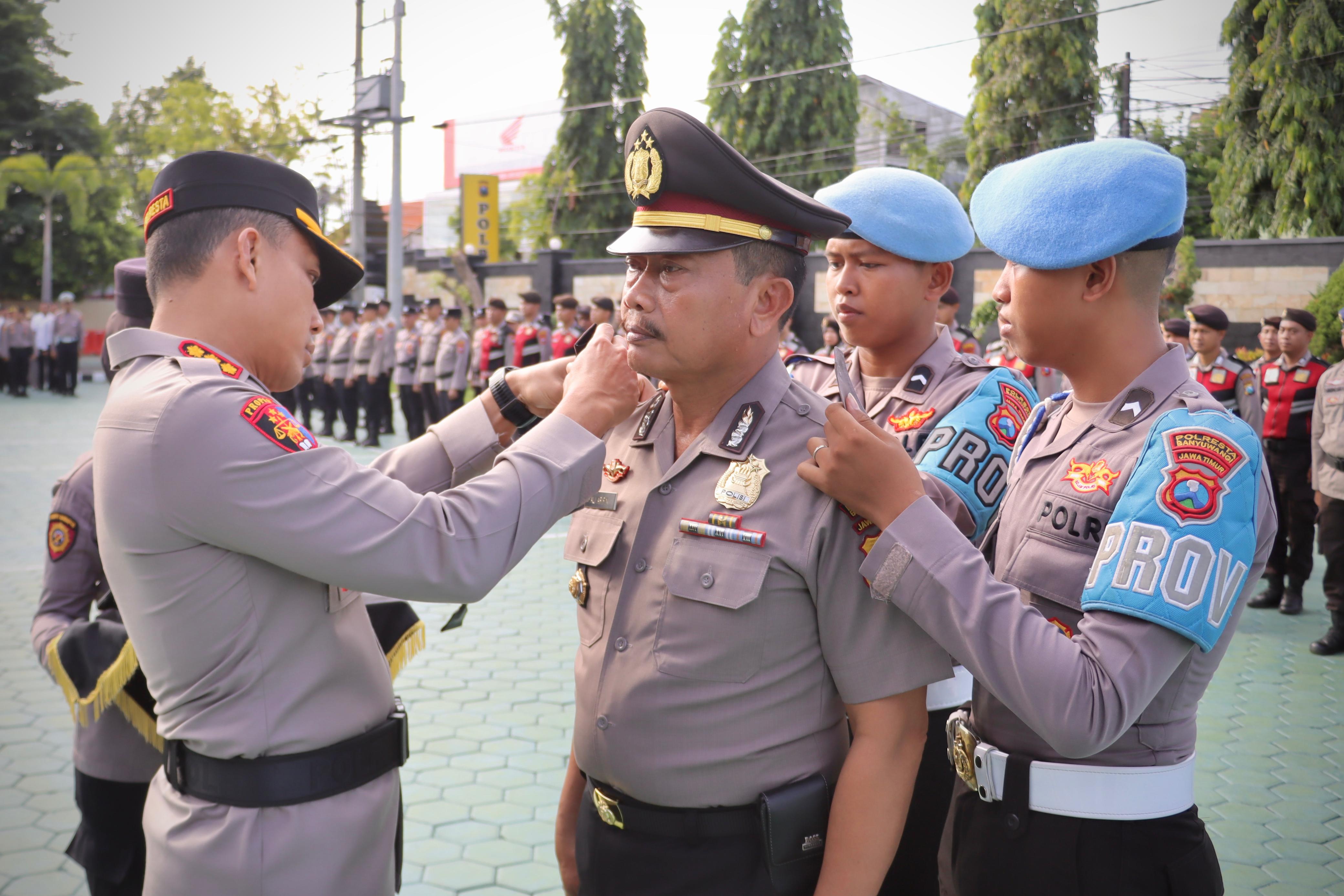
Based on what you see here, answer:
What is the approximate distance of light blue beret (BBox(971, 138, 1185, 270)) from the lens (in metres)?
1.58

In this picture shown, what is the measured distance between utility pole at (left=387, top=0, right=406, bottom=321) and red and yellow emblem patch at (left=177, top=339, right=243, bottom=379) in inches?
762

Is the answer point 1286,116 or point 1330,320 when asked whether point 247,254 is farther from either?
point 1286,116

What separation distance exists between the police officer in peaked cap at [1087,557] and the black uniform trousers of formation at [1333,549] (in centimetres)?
560

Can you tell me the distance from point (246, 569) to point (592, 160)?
3307 centimetres

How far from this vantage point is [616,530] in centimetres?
183

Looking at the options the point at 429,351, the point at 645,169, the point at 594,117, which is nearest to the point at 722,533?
the point at 645,169

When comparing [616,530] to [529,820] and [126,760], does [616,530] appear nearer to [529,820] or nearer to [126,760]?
[126,760]

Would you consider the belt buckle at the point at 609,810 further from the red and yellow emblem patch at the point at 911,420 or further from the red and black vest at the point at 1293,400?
the red and black vest at the point at 1293,400

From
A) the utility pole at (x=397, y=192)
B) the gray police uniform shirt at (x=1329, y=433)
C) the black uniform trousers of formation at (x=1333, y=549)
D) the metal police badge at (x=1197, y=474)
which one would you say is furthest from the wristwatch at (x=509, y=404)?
the utility pole at (x=397, y=192)

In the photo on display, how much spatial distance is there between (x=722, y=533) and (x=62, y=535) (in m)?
1.85

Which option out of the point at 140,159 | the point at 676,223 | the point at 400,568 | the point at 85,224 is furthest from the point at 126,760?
the point at 140,159

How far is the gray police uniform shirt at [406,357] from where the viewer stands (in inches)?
656

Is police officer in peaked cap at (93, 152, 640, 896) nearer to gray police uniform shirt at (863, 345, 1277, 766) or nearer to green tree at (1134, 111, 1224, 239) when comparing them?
gray police uniform shirt at (863, 345, 1277, 766)

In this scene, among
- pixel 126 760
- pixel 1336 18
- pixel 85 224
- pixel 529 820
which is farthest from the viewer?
pixel 85 224
